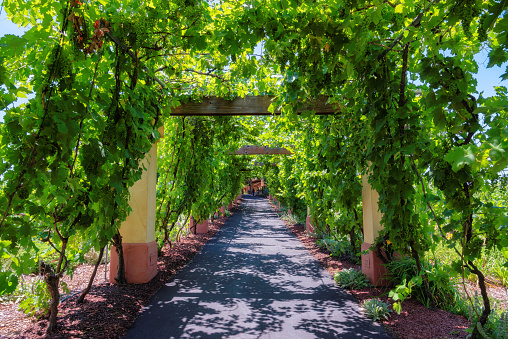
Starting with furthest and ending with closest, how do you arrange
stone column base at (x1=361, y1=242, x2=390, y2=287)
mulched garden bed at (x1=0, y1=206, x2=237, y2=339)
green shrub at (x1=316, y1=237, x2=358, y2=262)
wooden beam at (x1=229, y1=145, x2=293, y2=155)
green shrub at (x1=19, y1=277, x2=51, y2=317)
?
wooden beam at (x1=229, y1=145, x2=293, y2=155) → green shrub at (x1=316, y1=237, x2=358, y2=262) → stone column base at (x1=361, y1=242, x2=390, y2=287) → green shrub at (x1=19, y1=277, x2=51, y2=317) → mulched garden bed at (x1=0, y1=206, x2=237, y2=339)

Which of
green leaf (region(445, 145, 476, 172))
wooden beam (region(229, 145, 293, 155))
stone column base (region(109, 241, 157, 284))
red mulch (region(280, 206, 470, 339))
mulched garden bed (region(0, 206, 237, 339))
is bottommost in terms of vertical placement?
red mulch (region(280, 206, 470, 339))

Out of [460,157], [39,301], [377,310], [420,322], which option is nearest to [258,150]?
[377,310]

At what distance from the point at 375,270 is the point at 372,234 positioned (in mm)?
480

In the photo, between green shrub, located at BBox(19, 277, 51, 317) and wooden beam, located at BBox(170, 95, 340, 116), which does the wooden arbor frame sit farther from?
green shrub, located at BBox(19, 277, 51, 317)

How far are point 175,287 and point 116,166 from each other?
234 centimetres

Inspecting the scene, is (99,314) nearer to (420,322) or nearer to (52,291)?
(52,291)

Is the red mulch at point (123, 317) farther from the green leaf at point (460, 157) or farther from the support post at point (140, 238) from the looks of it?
the green leaf at point (460, 157)

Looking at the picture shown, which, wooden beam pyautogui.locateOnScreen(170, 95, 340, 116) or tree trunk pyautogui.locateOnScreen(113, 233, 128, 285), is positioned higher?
wooden beam pyautogui.locateOnScreen(170, 95, 340, 116)

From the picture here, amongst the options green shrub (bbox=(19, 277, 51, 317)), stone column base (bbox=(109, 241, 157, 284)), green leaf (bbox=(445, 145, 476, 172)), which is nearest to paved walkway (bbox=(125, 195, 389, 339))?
stone column base (bbox=(109, 241, 157, 284))

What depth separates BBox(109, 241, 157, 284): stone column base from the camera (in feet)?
14.1

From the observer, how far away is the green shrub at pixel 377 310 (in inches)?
127

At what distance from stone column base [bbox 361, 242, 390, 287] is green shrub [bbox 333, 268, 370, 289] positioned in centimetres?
9

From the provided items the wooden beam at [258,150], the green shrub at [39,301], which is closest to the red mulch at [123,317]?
the green shrub at [39,301]

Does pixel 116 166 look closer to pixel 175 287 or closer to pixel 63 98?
pixel 63 98
